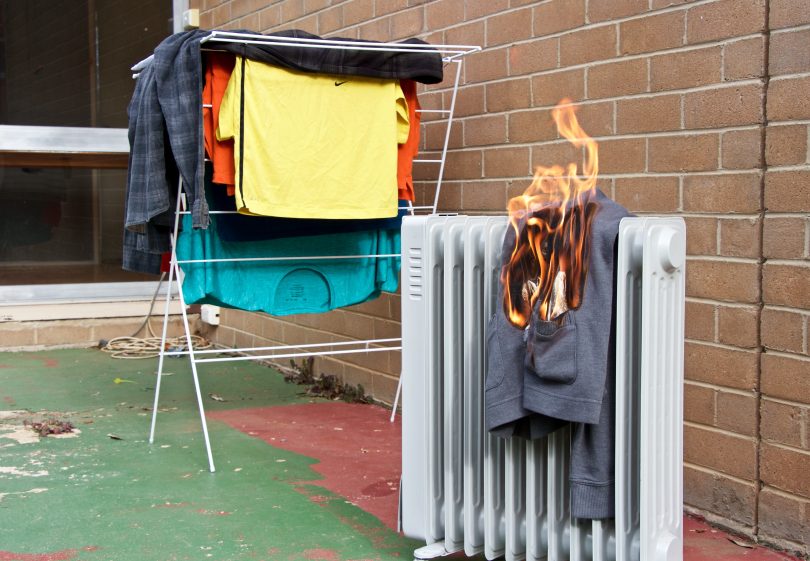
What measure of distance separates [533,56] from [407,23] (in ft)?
3.07

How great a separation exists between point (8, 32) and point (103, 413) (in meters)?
2.84

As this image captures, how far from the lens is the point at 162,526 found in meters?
2.64

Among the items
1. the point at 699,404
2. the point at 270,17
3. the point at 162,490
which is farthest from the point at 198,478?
the point at 270,17

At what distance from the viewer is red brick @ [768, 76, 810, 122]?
234 cm

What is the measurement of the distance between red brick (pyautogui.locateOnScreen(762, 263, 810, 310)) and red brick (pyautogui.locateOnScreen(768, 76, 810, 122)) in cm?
37

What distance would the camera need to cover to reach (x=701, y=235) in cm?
264

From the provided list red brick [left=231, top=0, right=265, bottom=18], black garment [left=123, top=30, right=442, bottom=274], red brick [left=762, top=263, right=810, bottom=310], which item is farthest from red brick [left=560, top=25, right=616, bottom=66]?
red brick [left=231, top=0, right=265, bottom=18]

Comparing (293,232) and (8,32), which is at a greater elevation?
(8,32)

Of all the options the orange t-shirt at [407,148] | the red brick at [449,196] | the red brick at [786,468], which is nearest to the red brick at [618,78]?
the orange t-shirt at [407,148]

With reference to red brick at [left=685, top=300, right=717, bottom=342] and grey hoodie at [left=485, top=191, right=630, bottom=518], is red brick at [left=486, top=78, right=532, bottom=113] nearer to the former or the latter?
red brick at [left=685, top=300, right=717, bottom=342]

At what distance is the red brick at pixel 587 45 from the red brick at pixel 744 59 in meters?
0.44

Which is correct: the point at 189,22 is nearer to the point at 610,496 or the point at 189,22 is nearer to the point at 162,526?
the point at 162,526

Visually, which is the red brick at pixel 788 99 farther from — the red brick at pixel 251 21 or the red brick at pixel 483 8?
the red brick at pixel 251 21

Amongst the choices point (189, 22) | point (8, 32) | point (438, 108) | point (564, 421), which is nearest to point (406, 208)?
point (438, 108)
